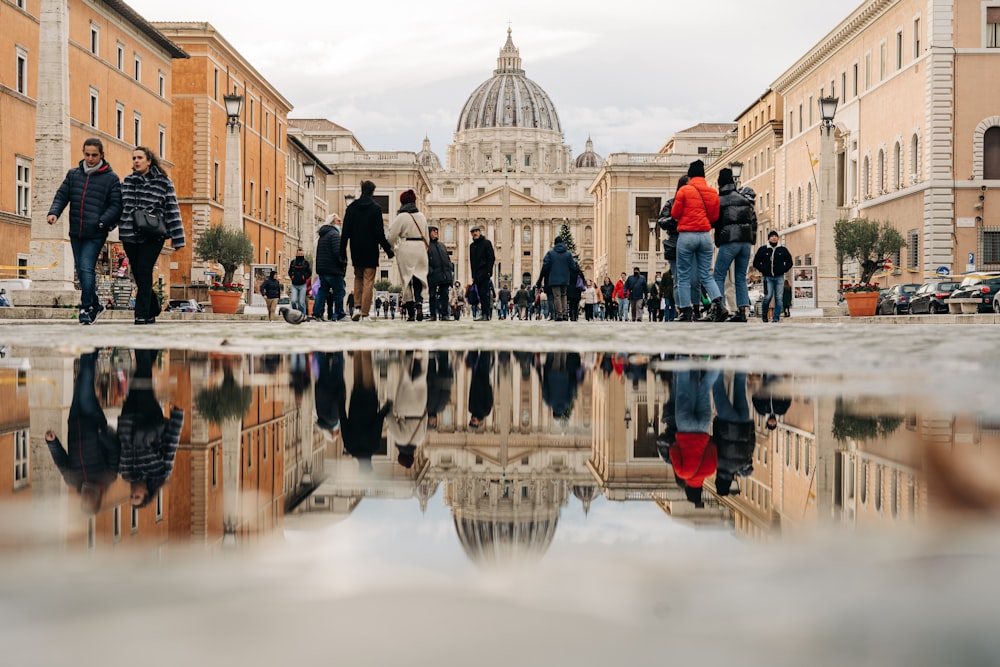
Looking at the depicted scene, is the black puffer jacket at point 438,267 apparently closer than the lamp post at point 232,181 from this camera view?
Yes

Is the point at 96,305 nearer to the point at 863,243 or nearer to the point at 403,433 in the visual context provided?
the point at 403,433

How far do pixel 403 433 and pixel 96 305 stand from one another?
1118 centimetres

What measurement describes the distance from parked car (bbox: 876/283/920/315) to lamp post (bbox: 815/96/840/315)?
3451mm

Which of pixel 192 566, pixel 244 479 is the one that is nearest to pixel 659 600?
pixel 192 566

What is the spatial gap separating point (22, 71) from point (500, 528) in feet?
113

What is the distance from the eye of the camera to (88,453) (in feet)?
7.95

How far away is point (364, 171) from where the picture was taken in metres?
102

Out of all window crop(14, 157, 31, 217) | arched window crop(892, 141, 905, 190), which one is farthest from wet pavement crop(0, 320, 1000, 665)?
arched window crop(892, 141, 905, 190)

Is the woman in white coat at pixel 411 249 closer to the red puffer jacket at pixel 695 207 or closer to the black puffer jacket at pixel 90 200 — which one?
the red puffer jacket at pixel 695 207

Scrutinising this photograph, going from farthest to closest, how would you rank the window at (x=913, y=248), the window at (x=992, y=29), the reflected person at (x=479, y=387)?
the window at (x=913, y=248) < the window at (x=992, y=29) < the reflected person at (x=479, y=387)

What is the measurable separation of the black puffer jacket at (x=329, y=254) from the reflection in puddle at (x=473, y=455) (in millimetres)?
12903

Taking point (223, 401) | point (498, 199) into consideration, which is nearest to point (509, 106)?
point (498, 199)

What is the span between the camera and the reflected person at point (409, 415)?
8.93 feet

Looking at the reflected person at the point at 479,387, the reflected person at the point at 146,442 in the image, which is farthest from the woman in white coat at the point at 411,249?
the reflected person at the point at 146,442
